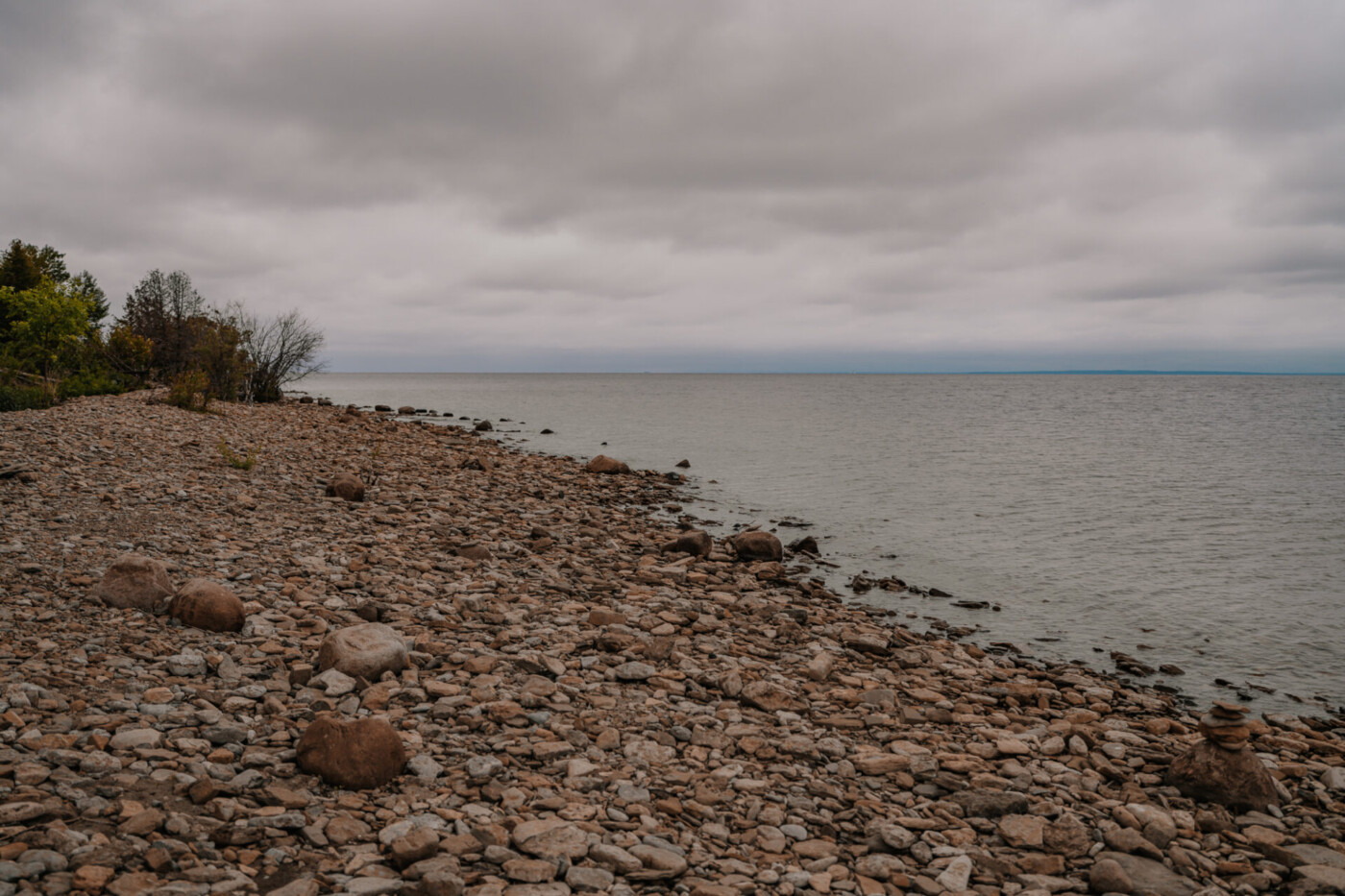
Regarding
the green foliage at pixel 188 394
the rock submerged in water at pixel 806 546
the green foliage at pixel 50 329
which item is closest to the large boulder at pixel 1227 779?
the rock submerged in water at pixel 806 546

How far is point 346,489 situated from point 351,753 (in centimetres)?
1048

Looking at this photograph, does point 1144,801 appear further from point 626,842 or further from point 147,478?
point 147,478

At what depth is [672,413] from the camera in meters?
72.1

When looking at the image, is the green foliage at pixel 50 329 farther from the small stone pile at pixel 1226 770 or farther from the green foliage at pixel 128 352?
the small stone pile at pixel 1226 770

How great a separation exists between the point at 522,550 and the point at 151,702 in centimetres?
732

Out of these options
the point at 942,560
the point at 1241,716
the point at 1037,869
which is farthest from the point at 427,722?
the point at 942,560

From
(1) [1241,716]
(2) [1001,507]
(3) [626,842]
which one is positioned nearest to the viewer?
(3) [626,842]

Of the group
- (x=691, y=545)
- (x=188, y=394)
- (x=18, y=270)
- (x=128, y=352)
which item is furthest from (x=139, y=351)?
(x=691, y=545)

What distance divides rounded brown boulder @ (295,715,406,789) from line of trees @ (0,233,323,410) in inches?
965

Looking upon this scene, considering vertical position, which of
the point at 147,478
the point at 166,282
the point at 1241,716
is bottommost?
the point at 1241,716

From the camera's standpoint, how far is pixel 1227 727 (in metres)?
6.51

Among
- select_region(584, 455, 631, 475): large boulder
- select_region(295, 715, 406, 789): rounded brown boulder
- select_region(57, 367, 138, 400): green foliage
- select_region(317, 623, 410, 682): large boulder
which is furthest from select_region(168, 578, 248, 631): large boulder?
select_region(57, 367, 138, 400): green foliage

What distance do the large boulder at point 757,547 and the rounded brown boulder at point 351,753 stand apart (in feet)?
33.2

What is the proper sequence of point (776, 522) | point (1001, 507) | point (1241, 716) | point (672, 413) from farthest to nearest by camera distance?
point (672, 413) → point (1001, 507) → point (776, 522) → point (1241, 716)
